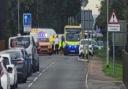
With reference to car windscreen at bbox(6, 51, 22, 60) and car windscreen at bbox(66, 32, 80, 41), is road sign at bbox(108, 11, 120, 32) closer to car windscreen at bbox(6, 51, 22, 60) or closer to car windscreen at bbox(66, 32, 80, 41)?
car windscreen at bbox(6, 51, 22, 60)

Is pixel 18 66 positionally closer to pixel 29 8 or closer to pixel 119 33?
pixel 119 33

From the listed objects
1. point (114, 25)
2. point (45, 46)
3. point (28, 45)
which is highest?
point (114, 25)

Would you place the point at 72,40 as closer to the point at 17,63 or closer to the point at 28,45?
the point at 28,45

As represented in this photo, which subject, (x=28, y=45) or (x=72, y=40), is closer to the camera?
(x=28, y=45)

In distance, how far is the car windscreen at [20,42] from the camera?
40.3 meters

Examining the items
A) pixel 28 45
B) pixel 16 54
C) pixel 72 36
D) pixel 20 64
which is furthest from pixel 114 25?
pixel 72 36

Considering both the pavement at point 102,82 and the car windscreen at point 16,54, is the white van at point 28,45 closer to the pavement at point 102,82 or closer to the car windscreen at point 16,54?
the pavement at point 102,82

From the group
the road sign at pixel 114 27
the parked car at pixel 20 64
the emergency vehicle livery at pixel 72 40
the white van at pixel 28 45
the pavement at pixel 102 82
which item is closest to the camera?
the pavement at pixel 102 82

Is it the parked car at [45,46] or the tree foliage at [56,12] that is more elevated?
the tree foliage at [56,12]

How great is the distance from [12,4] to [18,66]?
6183 cm

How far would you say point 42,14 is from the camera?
112438mm

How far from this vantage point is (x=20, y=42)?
41.0 m

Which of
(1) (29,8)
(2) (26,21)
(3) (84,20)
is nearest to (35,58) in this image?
(3) (84,20)

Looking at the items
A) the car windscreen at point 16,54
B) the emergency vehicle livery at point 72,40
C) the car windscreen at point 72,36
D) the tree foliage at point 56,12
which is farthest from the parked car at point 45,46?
the car windscreen at point 16,54
